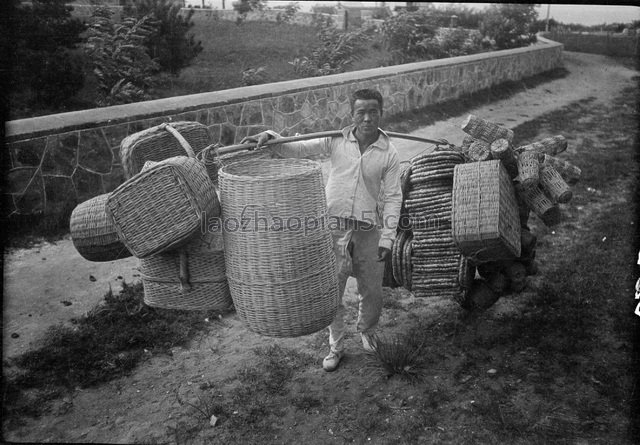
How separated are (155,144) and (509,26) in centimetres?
1629

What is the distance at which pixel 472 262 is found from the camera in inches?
145

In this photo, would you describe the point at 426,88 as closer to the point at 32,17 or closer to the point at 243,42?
the point at 243,42

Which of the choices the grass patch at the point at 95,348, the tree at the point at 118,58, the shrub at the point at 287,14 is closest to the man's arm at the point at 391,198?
the grass patch at the point at 95,348

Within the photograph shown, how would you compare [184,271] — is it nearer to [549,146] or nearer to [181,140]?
[181,140]

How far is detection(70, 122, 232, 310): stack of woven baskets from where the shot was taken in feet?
9.43

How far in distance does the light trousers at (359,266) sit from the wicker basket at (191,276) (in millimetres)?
829

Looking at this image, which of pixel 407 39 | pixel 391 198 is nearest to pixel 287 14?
pixel 407 39

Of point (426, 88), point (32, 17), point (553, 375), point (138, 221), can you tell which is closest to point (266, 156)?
point (138, 221)

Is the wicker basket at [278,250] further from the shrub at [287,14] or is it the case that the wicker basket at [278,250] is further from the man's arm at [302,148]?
the shrub at [287,14]

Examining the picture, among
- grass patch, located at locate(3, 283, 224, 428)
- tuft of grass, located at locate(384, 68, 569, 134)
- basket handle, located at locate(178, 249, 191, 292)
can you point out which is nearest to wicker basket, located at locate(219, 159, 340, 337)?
basket handle, located at locate(178, 249, 191, 292)

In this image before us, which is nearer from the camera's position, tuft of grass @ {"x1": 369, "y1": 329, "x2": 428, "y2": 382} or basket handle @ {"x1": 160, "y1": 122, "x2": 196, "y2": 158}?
basket handle @ {"x1": 160, "y1": 122, "x2": 196, "y2": 158}

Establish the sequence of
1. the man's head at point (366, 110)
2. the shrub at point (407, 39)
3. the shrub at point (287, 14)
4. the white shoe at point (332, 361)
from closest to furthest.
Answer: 1. the man's head at point (366, 110)
2. the white shoe at point (332, 361)
3. the shrub at point (407, 39)
4. the shrub at point (287, 14)

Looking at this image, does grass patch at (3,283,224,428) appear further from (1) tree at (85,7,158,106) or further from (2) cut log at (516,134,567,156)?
(1) tree at (85,7,158,106)

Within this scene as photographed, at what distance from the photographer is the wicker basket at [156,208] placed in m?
2.87
